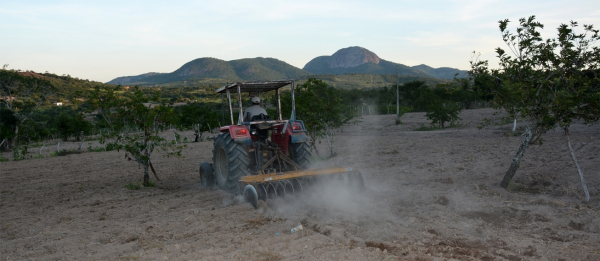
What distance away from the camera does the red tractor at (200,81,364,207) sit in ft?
22.0

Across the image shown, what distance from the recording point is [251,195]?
625 cm

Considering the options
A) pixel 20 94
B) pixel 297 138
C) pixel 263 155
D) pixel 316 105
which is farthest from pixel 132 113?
pixel 20 94

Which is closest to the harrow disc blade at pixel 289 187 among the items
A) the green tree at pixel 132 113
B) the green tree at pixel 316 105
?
the green tree at pixel 132 113

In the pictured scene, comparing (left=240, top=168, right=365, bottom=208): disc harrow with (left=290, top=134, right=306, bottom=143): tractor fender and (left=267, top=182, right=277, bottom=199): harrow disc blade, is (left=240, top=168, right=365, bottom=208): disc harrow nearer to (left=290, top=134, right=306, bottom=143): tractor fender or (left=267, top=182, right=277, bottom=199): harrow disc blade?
(left=267, top=182, right=277, bottom=199): harrow disc blade

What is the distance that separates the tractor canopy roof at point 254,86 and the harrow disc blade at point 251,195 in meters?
2.23

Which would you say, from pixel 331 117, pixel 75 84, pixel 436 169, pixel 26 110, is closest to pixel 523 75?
pixel 436 169

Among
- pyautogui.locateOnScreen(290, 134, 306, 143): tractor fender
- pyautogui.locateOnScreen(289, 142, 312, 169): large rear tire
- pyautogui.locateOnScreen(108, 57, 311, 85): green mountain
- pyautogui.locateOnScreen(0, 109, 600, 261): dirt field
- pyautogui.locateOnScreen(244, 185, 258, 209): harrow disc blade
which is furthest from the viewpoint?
pyautogui.locateOnScreen(108, 57, 311, 85): green mountain

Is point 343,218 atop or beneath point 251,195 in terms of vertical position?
beneath

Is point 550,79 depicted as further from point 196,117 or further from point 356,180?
point 196,117

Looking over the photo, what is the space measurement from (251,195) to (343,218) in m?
1.58

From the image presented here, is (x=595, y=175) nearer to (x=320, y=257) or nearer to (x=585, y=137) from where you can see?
(x=585, y=137)

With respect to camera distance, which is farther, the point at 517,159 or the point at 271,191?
the point at 517,159

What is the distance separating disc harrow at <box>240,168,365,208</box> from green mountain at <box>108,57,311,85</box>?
10447 cm

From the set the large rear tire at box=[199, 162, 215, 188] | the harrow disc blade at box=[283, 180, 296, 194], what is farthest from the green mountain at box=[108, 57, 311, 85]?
the harrow disc blade at box=[283, 180, 296, 194]
